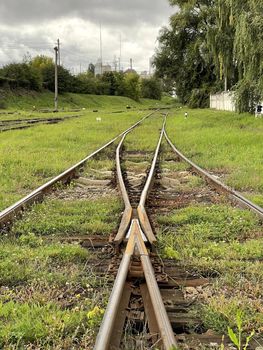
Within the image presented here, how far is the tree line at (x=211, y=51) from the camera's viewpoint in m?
16.3

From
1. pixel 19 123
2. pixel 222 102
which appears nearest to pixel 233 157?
pixel 19 123

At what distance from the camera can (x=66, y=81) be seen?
3201 inches

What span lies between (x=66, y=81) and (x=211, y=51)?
57.8 m

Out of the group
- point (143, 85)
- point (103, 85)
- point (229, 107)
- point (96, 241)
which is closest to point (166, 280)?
point (96, 241)

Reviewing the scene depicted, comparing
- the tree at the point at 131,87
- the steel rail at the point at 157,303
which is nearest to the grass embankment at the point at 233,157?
the steel rail at the point at 157,303

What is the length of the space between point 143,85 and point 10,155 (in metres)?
116

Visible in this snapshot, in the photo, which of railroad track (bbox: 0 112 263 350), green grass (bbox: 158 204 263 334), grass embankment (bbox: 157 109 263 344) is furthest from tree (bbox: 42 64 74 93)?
railroad track (bbox: 0 112 263 350)

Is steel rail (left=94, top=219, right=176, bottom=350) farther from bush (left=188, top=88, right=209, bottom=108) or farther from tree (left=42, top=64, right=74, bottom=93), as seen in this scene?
tree (left=42, top=64, right=74, bottom=93)

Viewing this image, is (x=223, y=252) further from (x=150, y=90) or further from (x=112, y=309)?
(x=150, y=90)

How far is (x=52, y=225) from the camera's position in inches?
206

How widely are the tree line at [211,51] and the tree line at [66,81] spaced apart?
7.56 metres

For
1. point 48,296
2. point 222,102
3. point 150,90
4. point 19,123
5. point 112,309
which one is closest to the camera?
point 112,309

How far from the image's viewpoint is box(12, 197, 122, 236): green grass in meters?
5.09

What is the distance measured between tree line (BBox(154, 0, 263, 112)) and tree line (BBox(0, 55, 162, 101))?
7558 millimetres
